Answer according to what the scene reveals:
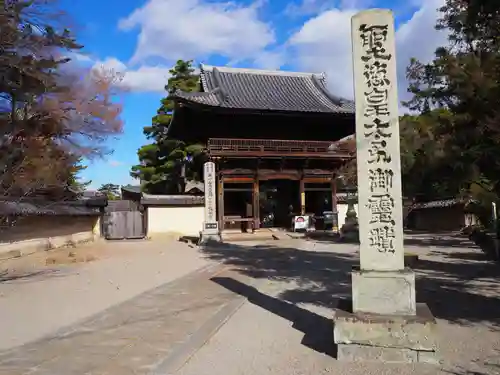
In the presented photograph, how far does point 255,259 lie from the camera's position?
14.1 meters

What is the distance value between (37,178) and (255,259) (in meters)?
6.74

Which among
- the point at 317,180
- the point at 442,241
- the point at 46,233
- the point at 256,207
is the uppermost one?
the point at 317,180

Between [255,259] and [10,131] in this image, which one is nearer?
[10,131]

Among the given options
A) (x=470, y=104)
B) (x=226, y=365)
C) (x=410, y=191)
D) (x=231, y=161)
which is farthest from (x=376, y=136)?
(x=410, y=191)

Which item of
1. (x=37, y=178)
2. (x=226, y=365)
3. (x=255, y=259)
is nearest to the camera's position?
(x=226, y=365)

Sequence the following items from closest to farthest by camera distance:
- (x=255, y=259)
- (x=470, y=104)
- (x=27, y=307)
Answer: (x=27, y=307)
(x=470, y=104)
(x=255, y=259)

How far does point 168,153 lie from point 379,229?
98.7 feet

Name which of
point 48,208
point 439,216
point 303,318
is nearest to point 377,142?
point 303,318

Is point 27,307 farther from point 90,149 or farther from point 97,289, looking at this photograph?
point 90,149

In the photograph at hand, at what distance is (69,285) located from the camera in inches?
404

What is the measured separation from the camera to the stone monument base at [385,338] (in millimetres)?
4559

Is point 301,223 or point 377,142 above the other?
point 377,142

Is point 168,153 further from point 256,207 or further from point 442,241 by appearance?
point 442,241

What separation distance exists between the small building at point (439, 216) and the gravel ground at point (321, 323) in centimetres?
1798
